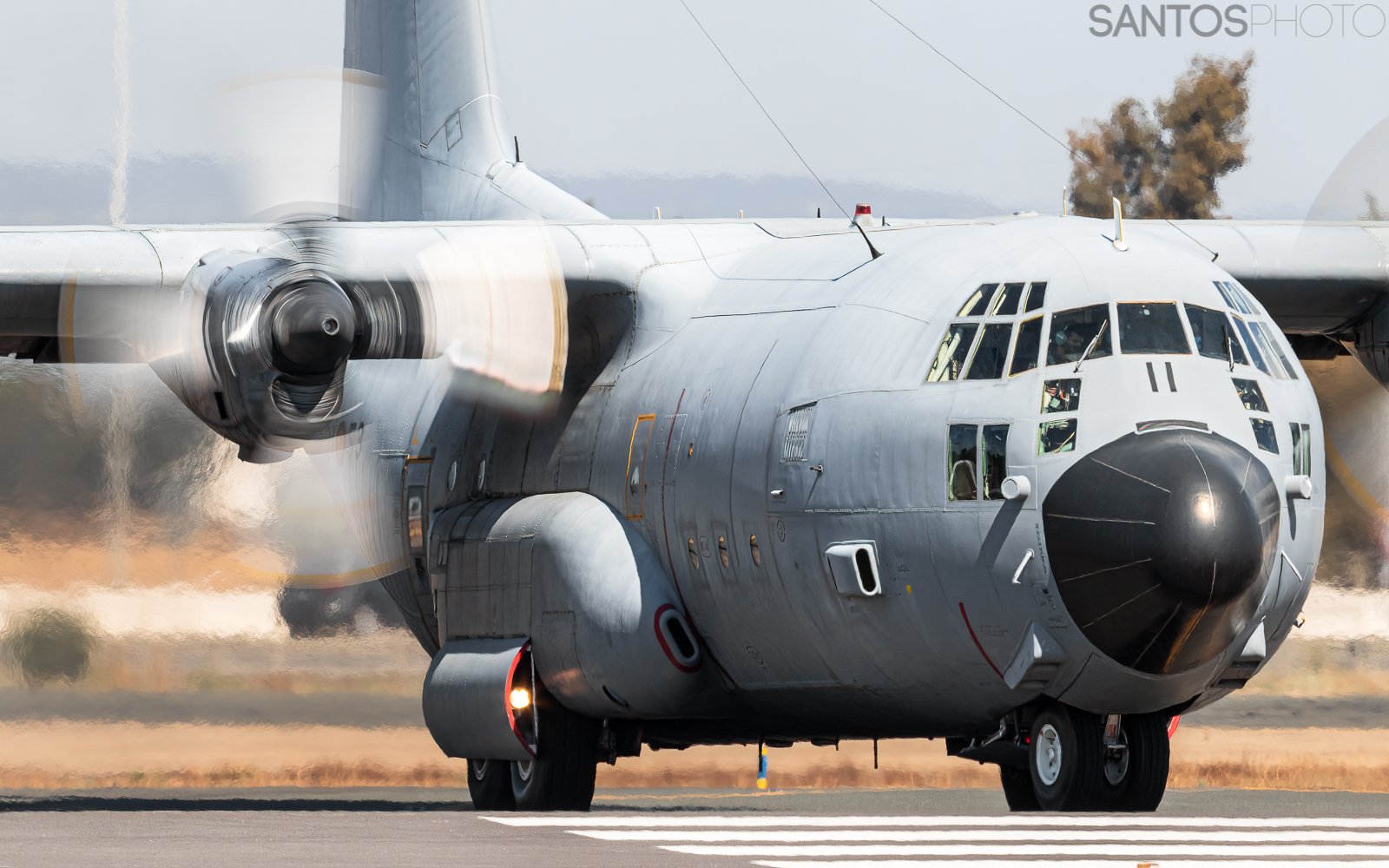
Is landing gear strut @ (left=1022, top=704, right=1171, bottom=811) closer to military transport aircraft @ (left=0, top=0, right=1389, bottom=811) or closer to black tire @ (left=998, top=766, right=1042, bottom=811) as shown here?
military transport aircraft @ (left=0, top=0, right=1389, bottom=811)

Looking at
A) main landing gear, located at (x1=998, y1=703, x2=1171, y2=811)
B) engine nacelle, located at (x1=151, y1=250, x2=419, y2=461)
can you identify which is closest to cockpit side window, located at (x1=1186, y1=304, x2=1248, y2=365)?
main landing gear, located at (x1=998, y1=703, x2=1171, y2=811)

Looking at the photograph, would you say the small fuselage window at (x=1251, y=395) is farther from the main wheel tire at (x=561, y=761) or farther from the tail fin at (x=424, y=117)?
the tail fin at (x=424, y=117)

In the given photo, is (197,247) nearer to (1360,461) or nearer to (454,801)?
(454,801)

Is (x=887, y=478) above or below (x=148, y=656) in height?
above

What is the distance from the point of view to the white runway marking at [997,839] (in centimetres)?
880

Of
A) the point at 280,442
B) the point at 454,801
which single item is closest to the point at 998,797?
the point at 454,801

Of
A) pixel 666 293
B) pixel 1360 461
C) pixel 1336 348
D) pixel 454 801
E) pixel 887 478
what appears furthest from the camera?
pixel 454 801

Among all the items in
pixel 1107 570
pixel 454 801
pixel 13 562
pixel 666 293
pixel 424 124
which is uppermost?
pixel 424 124

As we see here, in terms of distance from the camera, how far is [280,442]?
1367cm

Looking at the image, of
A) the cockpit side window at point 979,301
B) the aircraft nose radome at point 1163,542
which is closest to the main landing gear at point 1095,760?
the aircraft nose radome at point 1163,542

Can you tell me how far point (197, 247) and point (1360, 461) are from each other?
778cm

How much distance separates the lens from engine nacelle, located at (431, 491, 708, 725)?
1338cm

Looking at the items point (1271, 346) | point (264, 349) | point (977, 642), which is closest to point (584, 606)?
point (264, 349)

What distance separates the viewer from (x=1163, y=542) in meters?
10.4
